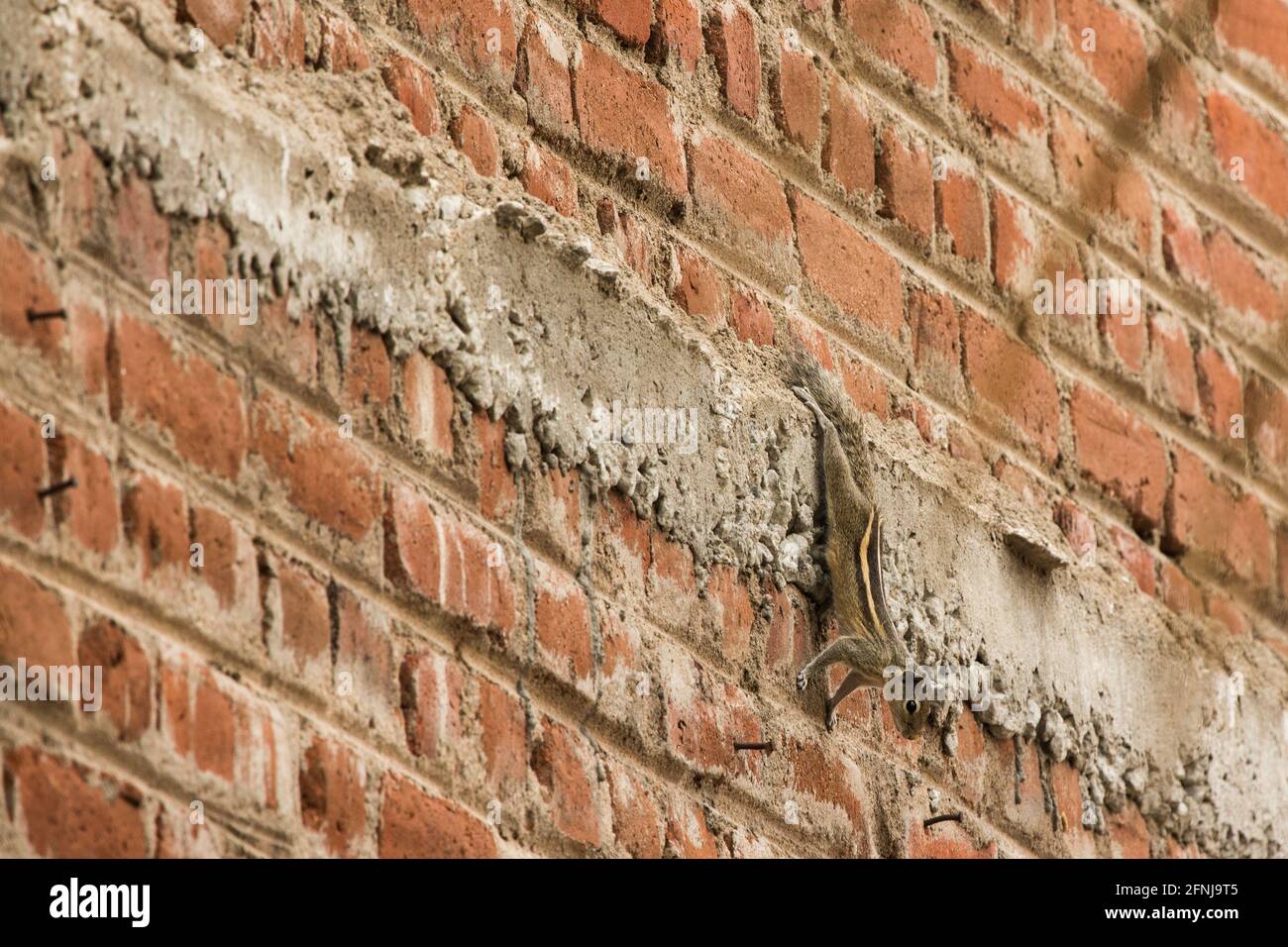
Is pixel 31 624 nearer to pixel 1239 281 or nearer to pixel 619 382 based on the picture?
pixel 619 382

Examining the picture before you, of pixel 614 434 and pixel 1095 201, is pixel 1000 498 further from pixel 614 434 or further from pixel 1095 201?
pixel 614 434

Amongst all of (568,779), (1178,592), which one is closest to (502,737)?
(568,779)

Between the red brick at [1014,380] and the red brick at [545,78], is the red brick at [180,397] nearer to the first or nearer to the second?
the red brick at [545,78]

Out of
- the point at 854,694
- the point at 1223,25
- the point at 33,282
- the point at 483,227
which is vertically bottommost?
the point at 854,694

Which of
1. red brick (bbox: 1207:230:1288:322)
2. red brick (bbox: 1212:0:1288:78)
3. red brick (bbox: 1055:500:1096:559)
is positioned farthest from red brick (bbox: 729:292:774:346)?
red brick (bbox: 1212:0:1288:78)

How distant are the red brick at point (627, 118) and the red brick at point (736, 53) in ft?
0.46

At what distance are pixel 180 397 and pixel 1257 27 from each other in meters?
2.64

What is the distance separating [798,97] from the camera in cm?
305

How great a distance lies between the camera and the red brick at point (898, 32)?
320 cm

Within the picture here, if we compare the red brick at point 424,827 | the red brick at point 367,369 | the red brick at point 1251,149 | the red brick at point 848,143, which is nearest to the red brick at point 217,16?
the red brick at point 367,369

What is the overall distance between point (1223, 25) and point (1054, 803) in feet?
5.12

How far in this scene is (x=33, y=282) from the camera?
197 cm

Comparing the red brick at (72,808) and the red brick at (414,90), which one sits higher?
the red brick at (414,90)
